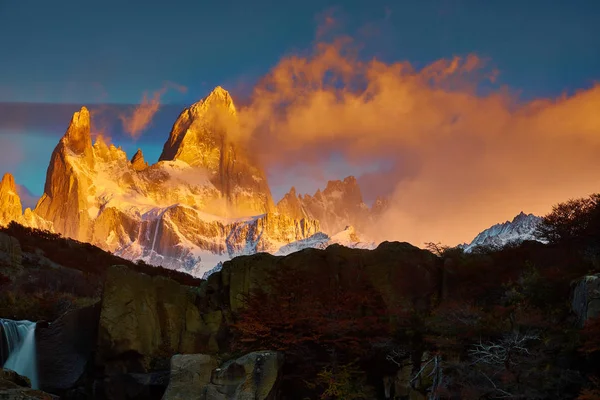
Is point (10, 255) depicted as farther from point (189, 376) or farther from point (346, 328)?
point (346, 328)

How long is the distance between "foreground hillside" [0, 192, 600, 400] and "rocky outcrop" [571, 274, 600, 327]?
0.08 m

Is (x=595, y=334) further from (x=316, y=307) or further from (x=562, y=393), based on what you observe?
(x=316, y=307)

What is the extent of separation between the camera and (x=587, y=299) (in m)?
18.5

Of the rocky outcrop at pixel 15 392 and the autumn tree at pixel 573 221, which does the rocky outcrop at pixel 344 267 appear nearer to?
the autumn tree at pixel 573 221

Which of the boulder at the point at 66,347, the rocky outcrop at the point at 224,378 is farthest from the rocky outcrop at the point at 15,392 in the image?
the boulder at the point at 66,347

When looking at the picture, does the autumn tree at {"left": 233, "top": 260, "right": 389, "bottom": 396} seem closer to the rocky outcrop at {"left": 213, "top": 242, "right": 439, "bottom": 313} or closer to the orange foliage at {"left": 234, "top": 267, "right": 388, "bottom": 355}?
the orange foliage at {"left": 234, "top": 267, "right": 388, "bottom": 355}

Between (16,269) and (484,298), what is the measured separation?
1383 inches

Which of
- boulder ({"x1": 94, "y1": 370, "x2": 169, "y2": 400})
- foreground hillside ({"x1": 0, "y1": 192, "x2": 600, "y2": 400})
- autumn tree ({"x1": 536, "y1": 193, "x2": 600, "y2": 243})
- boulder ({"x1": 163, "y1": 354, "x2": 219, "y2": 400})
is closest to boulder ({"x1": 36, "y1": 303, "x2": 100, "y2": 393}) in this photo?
foreground hillside ({"x1": 0, "y1": 192, "x2": 600, "y2": 400})

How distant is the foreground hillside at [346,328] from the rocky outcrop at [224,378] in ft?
0.14

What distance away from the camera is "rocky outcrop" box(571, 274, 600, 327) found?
59.4 ft

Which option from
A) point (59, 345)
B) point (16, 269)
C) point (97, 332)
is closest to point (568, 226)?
point (97, 332)

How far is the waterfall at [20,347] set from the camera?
1022 inches

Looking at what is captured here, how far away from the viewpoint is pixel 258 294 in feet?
87.4

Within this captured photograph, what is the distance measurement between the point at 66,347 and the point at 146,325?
406 centimetres
